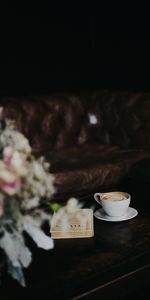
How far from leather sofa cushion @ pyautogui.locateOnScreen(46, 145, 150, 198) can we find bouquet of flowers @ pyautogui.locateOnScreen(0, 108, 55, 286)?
69.5 inches

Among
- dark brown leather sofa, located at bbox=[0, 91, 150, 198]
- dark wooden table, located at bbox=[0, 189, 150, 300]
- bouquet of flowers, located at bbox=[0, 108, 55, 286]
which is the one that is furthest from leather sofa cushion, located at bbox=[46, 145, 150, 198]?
bouquet of flowers, located at bbox=[0, 108, 55, 286]

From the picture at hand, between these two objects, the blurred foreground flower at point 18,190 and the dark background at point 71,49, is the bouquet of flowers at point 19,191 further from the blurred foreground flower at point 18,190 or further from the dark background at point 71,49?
the dark background at point 71,49

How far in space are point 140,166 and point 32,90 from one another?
199cm

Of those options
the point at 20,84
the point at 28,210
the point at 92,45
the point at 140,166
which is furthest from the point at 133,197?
the point at 92,45

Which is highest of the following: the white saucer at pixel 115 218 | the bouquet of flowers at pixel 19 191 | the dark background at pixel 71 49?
the dark background at pixel 71 49

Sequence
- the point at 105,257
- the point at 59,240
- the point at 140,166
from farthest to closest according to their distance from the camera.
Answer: the point at 140,166, the point at 59,240, the point at 105,257

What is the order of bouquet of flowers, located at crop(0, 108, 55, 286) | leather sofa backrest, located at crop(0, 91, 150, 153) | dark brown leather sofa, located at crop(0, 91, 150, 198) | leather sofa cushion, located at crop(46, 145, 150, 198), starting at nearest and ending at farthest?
bouquet of flowers, located at crop(0, 108, 55, 286), leather sofa cushion, located at crop(46, 145, 150, 198), dark brown leather sofa, located at crop(0, 91, 150, 198), leather sofa backrest, located at crop(0, 91, 150, 153)

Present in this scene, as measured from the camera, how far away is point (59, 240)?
5.29ft

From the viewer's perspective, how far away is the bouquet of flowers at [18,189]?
3.10ft

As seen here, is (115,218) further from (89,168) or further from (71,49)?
(71,49)

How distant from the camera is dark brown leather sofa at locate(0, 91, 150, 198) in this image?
11.0 ft

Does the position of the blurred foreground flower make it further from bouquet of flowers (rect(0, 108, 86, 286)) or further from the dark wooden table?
the dark wooden table

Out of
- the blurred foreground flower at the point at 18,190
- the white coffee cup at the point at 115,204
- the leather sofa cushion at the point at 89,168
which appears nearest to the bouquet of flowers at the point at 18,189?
the blurred foreground flower at the point at 18,190

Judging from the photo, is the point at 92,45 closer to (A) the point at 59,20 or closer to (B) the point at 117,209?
(A) the point at 59,20
